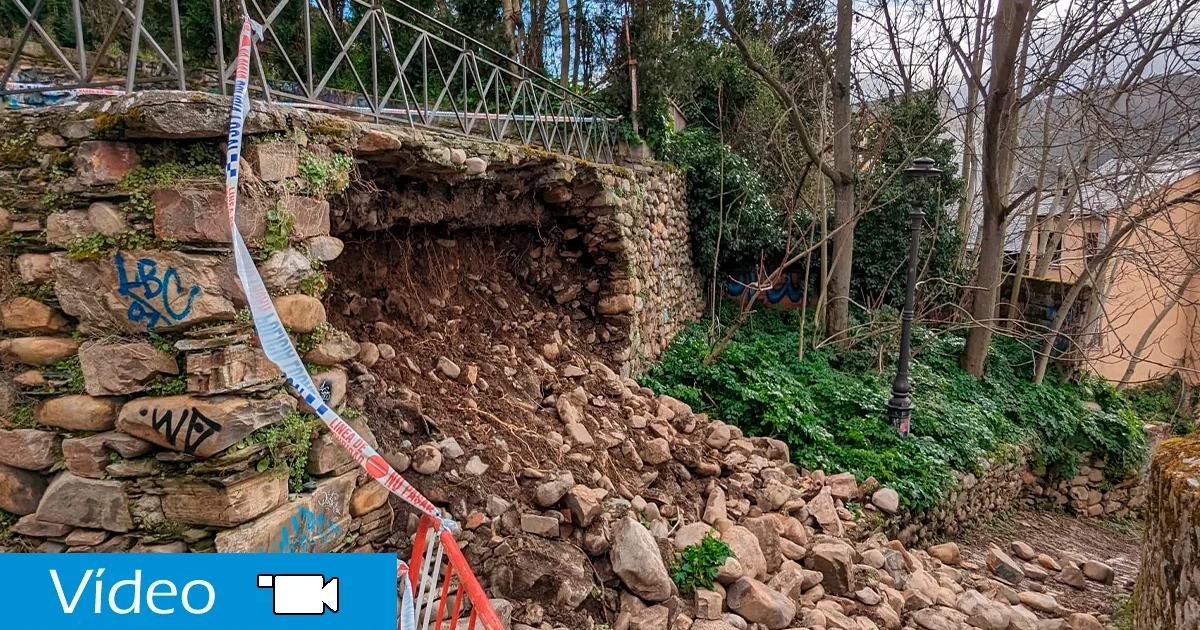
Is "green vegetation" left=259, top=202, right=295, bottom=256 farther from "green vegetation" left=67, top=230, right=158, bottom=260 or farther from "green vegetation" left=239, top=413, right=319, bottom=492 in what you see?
"green vegetation" left=239, top=413, right=319, bottom=492

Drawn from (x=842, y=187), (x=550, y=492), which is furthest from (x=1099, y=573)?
(x=842, y=187)

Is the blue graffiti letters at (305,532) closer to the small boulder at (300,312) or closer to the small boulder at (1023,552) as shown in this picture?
the small boulder at (300,312)

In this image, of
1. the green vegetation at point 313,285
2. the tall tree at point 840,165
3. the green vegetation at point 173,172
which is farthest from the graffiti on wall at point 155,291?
the tall tree at point 840,165

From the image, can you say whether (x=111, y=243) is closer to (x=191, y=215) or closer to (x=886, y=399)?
(x=191, y=215)

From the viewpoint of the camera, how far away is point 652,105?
8.05 metres

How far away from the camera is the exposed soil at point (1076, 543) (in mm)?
5074

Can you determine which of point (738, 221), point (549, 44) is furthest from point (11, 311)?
point (549, 44)

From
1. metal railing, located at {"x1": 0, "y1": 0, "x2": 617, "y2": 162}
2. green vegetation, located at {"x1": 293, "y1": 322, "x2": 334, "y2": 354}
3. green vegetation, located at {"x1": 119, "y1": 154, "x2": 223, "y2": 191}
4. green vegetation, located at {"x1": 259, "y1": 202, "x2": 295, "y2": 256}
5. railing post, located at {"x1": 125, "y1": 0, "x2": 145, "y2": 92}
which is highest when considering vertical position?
metal railing, located at {"x1": 0, "y1": 0, "x2": 617, "y2": 162}

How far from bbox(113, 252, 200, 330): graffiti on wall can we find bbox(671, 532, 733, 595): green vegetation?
2.72m

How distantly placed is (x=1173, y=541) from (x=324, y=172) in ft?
11.6

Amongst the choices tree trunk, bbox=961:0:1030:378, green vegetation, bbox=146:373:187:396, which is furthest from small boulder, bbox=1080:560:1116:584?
green vegetation, bbox=146:373:187:396

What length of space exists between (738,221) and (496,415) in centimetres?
572

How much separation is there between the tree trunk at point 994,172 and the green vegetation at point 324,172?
20.8 ft

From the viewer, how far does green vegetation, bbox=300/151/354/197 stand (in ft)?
9.46
